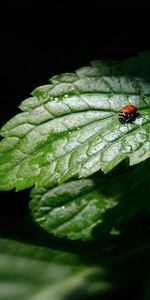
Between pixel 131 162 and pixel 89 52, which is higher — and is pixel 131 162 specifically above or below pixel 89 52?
below

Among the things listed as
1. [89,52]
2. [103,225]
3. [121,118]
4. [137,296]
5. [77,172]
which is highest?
[89,52]

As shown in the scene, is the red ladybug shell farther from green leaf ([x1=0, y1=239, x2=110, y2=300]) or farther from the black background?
the black background

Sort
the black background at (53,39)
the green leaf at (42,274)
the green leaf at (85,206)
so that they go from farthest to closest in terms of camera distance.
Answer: the black background at (53,39) < the green leaf at (85,206) < the green leaf at (42,274)

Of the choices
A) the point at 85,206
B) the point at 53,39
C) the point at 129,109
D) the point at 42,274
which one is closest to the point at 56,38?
the point at 53,39

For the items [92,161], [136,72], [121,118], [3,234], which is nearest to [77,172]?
[92,161]

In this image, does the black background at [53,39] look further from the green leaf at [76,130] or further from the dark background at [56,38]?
the green leaf at [76,130]

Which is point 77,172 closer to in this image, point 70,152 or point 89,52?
point 70,152

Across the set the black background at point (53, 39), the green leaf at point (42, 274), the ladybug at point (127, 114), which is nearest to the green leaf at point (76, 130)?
the ladybug at point (127, 114)
